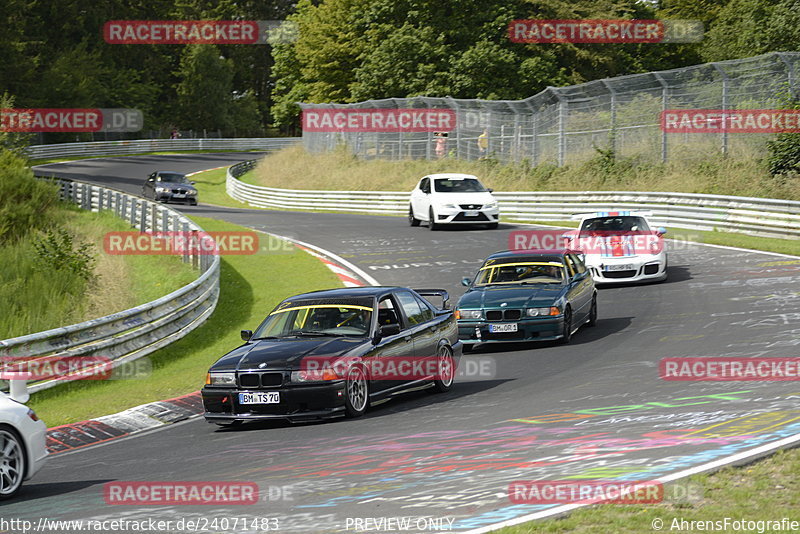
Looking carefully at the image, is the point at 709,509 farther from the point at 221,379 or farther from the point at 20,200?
the point at 20,200

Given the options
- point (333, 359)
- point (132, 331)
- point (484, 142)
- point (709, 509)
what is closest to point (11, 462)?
point (333, 359)

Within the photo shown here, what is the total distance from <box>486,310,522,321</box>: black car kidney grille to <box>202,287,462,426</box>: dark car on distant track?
2.43 m

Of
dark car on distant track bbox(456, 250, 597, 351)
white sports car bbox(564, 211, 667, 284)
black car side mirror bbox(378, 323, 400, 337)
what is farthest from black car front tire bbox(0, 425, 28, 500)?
white sports car bbox(564, 211, 667, 284)

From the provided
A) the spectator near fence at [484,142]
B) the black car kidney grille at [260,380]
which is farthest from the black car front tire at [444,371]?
the spectator near fence at [484,142]

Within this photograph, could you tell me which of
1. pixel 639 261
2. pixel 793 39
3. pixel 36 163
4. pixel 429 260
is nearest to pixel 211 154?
pixel 36 163

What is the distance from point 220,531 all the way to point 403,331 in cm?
576

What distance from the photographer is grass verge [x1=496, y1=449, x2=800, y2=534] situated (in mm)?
6148

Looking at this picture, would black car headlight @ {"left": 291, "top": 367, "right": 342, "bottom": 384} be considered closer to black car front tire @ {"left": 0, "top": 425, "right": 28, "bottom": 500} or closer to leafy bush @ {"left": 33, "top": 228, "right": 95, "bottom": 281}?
black car front tire @ {"left": 0, "top": 425, "right": 28, "bottom": 500}

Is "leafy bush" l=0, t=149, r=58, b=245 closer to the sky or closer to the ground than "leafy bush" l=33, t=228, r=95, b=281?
closer to the sky

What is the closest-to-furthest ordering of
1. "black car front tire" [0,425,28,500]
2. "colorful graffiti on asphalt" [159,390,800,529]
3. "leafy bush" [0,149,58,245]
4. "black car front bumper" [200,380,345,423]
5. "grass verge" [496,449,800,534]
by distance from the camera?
"grass verge" [496,449,800,534] < "colorful graffiti on asphalt" [159,390,800,529] < "black car front tire" [0,425,28,500] < "black car front bumper" [200,380,345,423] < "leafy bush" [0,149,58,245]

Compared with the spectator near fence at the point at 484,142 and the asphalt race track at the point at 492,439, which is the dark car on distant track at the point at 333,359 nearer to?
the asphalt race track at the point at 492,439

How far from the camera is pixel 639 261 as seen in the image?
2125 cm

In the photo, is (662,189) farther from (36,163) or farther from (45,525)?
(36,163)

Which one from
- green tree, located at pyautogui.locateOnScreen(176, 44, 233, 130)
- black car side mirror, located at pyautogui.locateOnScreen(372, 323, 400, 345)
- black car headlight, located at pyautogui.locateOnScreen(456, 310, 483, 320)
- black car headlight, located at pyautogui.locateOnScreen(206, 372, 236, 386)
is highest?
green tree, located at pyautogui.locateOnScreen(176, 44, 233, 130)
